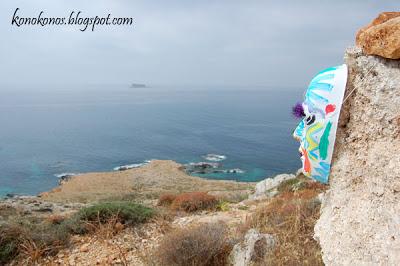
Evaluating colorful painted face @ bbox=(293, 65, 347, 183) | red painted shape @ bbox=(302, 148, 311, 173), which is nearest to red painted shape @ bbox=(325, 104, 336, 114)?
colorful painted face @ bbox=(293, 65, 347, 183)

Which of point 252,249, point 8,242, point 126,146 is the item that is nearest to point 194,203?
point 8,242

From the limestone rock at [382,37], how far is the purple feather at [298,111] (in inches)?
23.5

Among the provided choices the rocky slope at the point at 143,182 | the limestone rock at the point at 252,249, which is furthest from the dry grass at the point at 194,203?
the rocky slope at the point at 143,182

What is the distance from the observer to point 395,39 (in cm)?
209

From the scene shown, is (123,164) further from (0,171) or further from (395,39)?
(395,39)

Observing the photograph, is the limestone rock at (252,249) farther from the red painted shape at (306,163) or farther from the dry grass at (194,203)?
the dry grass at (194,203)

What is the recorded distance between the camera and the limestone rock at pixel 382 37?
82.9 inches

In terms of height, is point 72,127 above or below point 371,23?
below

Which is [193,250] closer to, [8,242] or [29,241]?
[29,241]

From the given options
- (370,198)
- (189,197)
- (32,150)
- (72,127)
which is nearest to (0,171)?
(32,150)

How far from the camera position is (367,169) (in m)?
2.50

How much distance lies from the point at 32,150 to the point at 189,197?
2330 inches

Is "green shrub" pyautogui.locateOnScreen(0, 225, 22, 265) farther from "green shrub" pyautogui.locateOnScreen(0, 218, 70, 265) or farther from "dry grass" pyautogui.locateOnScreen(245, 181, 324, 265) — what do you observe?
"dry grass" pyautogui.locateOnScreen(245, 181, 324, 265)

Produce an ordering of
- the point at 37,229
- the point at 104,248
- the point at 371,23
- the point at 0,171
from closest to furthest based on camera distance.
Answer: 1. the point at 371,23
2. the point at 104,248
3. the point at 37,229
4. the point at 0,171
